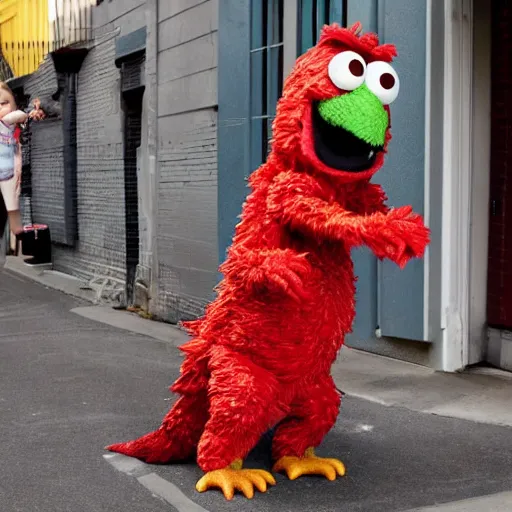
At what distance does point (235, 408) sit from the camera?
4199 millimetres

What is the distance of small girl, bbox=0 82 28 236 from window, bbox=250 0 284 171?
4.81 m

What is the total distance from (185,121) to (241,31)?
1376mm

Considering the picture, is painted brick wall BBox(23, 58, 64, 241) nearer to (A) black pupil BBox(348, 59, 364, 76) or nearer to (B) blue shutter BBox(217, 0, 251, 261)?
(B) blue shutter BBox(217, 0, 251, 261)

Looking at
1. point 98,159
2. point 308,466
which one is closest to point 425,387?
point 308,466

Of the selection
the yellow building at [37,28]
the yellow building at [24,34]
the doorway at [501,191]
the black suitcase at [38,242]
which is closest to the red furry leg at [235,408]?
the doorway at [501,191]

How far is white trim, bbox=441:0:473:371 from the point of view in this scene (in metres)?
6.98

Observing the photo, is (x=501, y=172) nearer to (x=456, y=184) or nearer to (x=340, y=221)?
(x=456, y=184)

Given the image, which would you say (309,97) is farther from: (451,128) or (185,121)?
(185,121)

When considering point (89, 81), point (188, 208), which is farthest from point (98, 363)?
point (89, 81)

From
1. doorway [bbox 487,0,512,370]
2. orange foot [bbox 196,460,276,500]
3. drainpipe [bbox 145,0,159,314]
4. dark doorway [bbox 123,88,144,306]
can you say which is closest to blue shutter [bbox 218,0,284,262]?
drainpipe [bbox 145,0,159,314]

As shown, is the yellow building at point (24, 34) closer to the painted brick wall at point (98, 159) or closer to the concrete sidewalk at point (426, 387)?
the painted brick wall at point (98, 159)

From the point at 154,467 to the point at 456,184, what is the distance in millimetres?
3254

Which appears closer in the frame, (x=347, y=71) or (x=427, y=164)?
(x=347, y=71)

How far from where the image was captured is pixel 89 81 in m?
13.4
